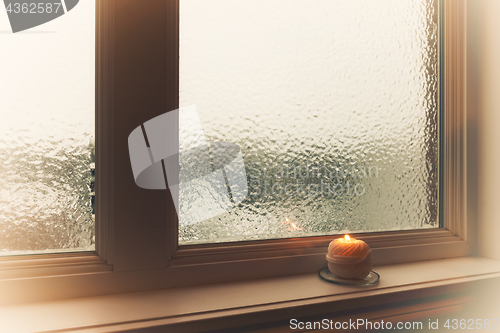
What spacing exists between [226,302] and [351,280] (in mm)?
298

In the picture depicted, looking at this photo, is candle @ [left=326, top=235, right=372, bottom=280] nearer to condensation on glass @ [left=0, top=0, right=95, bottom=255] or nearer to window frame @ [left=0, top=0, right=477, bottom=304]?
window frame @ [left=0, top=0, right=477, bottom=304]

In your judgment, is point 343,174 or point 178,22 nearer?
point 178,22

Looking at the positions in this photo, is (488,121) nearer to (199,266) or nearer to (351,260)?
(351,260)

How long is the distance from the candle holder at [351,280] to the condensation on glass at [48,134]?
549 millimetres

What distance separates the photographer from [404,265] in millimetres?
832

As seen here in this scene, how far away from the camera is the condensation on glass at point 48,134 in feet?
1.92

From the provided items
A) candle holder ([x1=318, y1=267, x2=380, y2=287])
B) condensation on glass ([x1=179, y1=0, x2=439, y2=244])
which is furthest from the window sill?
condensation on glass ([x1=179, y1=0, x2=439, y2=244])

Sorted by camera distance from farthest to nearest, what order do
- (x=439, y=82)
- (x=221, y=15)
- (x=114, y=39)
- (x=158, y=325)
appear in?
(x=439, y=82) → (x=221, y=15) → (x=114, y=39) → (x=158, y=325)

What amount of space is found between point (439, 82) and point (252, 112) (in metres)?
0.65

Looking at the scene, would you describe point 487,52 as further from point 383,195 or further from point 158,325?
point 158,325

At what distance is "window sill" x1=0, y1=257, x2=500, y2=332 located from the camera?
1.64 feet

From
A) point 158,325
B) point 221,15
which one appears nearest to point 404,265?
point 158,325

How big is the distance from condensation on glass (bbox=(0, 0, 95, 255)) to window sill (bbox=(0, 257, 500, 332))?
0.14 m

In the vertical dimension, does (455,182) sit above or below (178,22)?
below
